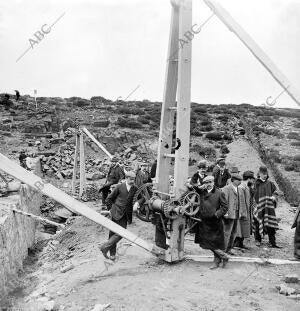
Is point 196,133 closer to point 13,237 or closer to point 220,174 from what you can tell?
point 220,174

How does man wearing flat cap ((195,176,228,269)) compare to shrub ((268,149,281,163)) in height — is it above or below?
below

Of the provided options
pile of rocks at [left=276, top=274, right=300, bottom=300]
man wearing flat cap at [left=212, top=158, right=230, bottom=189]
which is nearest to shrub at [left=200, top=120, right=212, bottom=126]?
man wearing flat cap at [left=212, top=158, right=230, bottom=189]

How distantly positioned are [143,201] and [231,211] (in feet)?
5.86

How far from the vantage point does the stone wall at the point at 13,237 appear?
8875 millimetres

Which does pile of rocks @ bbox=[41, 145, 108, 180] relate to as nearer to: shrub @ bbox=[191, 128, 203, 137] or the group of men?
the group of men

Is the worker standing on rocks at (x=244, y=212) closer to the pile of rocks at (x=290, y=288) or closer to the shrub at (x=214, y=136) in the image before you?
the pile of rocks at (x=290, y=288)

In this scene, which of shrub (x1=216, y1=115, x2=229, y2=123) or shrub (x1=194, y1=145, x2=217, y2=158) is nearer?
shrub (x1=194, y1=145, x2=217, y2=158)

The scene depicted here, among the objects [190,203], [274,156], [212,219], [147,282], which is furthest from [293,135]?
[147,282]

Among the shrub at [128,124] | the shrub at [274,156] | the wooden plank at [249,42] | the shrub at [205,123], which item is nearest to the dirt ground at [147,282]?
the wooden plank at [249,42]

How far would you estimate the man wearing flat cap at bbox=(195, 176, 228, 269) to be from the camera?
8.52m

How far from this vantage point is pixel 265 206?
10969 millimetres

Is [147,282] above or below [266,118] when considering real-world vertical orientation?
below

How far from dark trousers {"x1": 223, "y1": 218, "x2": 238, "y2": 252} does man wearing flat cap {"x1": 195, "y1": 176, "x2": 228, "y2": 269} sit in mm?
1129

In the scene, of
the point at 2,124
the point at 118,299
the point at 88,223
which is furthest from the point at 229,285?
the point at 2,124
